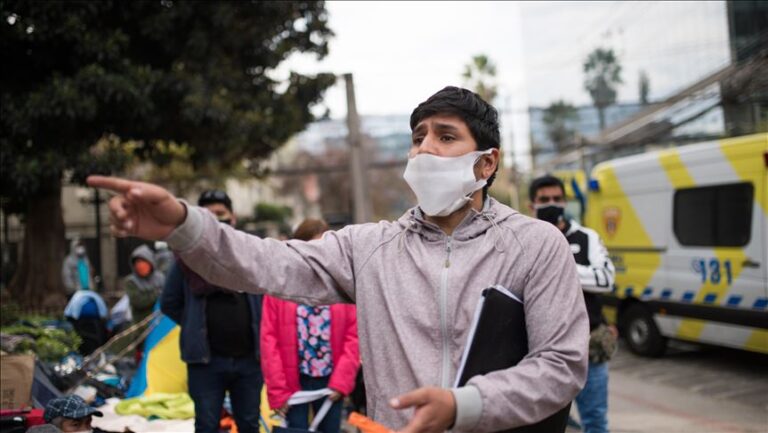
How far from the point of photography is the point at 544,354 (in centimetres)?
165

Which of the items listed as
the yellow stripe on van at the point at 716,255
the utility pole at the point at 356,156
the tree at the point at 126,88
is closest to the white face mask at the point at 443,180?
the yellow stripe on van at the point at 716,255

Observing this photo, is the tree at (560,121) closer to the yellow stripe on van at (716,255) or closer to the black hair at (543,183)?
the yellow stripe on van at (716,255)

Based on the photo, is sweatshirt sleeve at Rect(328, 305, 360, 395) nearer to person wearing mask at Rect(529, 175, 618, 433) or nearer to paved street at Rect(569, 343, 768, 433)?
person wearing mask at Rect(529, 175, 618, 433)

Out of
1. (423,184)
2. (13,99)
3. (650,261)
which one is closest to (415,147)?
(423,184)

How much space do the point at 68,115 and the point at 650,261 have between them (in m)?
7.68

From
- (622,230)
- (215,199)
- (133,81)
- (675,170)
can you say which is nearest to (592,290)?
(215,199)

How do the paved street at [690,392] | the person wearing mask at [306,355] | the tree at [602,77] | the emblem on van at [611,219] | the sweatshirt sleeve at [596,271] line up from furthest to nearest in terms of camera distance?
the tree at [602,77] → the emblem on van at [611,219] → the paved street at [690,392] → the sweatshirt sleeve at [596,271] → the person wearing mask at [306,355]

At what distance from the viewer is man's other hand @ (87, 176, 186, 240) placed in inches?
57.9

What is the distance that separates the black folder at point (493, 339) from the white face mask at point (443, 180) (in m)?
0.29

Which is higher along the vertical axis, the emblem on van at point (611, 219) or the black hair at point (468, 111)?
the black hair at point (468, 111)

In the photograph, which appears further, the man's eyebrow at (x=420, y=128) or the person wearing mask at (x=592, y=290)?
the person wearing mask at (x=592, y=290)

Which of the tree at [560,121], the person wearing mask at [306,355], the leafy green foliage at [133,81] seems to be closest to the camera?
the person wearing mask at [306,355]

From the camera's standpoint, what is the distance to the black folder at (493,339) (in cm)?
169

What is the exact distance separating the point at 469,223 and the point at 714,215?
23.1 feet
